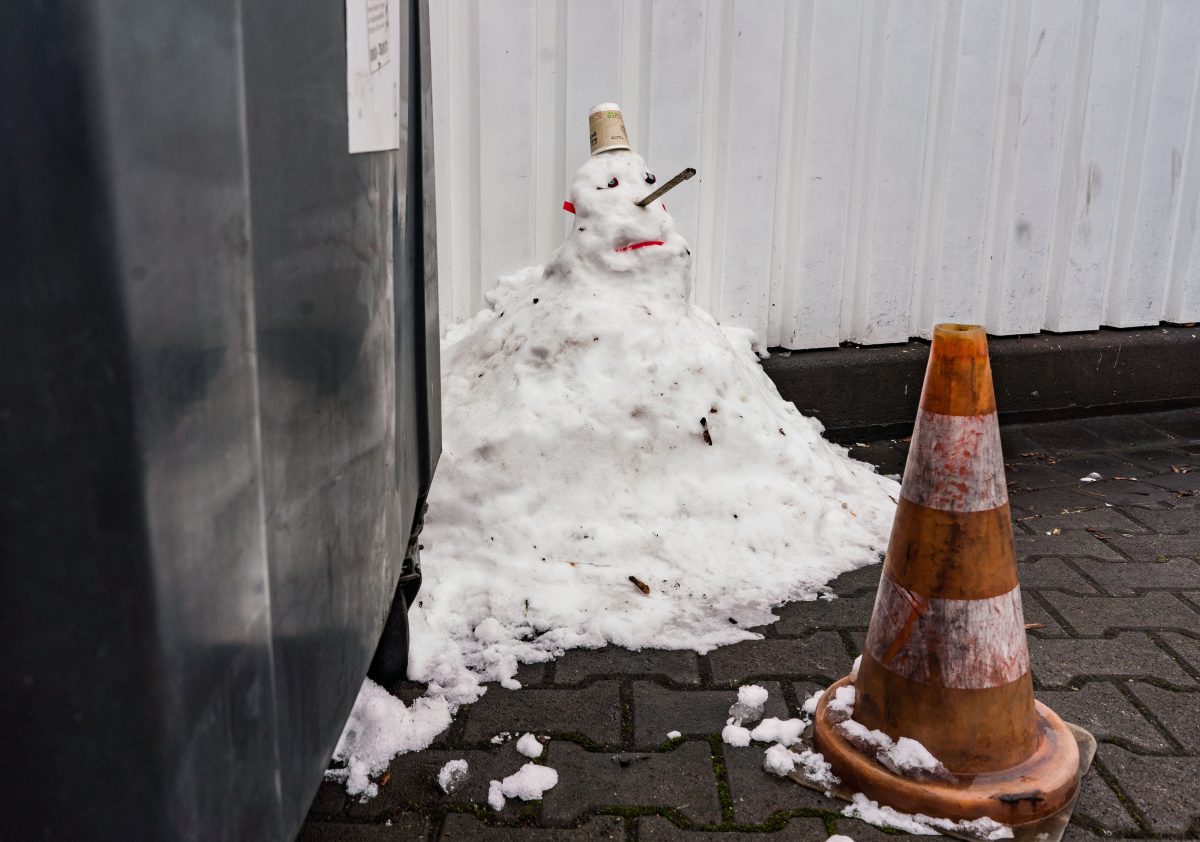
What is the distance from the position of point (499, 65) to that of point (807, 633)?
7.60 feet

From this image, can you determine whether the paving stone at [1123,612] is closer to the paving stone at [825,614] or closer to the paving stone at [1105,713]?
the paving stone at [1105,713]

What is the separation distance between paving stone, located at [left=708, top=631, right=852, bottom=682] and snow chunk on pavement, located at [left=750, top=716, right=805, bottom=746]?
22cm

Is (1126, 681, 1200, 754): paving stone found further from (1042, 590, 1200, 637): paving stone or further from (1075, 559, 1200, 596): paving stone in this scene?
(1075, 559, 1200, 596): paving stone

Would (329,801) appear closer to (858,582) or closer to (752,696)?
(752,696)

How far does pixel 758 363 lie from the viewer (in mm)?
3912

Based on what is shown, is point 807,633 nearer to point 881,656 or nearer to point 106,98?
point 881,656

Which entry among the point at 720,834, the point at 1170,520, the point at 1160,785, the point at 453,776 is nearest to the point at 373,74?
the point at 453,776

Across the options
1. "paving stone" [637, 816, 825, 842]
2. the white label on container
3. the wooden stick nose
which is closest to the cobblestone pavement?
"paving stone" [637, 816, 825, 842]

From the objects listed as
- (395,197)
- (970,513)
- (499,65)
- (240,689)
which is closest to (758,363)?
(499,65)

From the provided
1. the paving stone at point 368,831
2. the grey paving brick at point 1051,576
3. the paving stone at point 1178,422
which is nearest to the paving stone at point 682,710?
the paving stone at point 368,831

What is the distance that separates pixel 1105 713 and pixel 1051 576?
2.67 feet

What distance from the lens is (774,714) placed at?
7.15 ft

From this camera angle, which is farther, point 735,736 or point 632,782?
point 735,736

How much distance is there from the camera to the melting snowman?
8.54 feet
